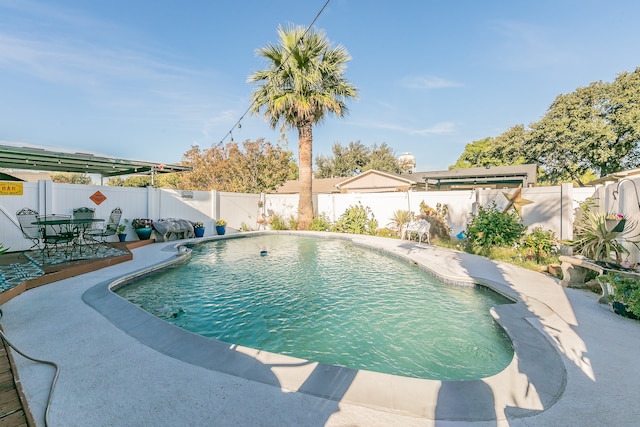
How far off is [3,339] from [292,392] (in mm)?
2650

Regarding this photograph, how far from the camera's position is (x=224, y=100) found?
14.4 meters

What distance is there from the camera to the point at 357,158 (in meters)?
37.7

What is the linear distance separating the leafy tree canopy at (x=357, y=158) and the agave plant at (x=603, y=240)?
105 ft

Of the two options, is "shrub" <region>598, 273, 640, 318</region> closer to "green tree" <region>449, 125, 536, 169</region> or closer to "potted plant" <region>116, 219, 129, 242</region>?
"potted plant" <region>116, 219, 129, 242</region>

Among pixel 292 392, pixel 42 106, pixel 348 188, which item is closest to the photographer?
pixel 292 392

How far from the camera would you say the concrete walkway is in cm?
190

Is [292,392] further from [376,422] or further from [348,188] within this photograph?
[348,188]

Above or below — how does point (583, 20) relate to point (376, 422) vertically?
above

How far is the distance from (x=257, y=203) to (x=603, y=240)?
12.9 m

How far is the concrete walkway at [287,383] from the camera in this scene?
1.90 metres

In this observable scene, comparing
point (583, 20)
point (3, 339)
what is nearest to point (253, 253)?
point (3, 339)

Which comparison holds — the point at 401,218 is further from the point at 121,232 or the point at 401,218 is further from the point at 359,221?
the point at 121,232

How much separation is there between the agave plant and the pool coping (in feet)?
10.4

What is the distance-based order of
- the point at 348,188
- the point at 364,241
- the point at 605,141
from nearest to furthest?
the point at 364,241 < the point at 605,141 < the point at 348,188
